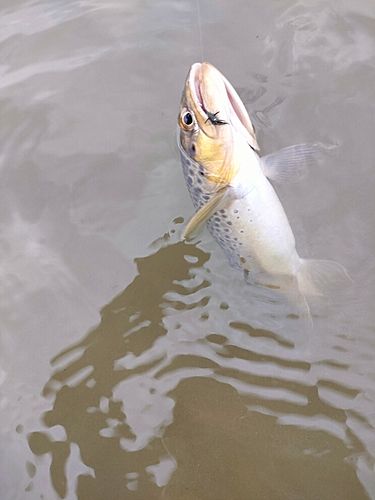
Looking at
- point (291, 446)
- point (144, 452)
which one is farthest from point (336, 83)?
point (144, 452)

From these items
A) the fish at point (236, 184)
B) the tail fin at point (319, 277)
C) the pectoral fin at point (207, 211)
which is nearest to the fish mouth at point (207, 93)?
the fish at point (236, 184)

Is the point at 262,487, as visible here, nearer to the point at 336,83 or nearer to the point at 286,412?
the point at 286,412

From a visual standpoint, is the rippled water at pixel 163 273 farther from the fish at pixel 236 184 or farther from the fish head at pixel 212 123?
the fish head at pixel 212 123

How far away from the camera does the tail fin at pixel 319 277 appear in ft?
10.7

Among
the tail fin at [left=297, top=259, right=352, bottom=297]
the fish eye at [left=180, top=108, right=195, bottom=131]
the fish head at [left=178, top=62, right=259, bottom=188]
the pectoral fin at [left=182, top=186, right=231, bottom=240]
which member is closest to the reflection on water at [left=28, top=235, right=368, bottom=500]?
the tail fin at [left=297, top=259, right=352, bottom=297]

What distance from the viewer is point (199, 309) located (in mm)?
3424

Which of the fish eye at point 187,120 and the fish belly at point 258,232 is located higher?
the fish eye at point 187,120

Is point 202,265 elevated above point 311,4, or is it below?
below

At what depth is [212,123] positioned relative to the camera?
2.89 metres

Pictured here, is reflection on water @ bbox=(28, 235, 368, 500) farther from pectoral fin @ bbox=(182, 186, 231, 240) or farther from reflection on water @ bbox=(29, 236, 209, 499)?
pectoral fin @ bbox=(182, 186, 231, 240)

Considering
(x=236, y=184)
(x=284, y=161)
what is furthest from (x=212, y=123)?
(x=284, y=161)

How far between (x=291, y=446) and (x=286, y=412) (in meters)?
0.16

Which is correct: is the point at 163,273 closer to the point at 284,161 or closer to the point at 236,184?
the point at 236,184

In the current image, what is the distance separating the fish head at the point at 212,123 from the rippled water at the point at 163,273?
0.71 m
